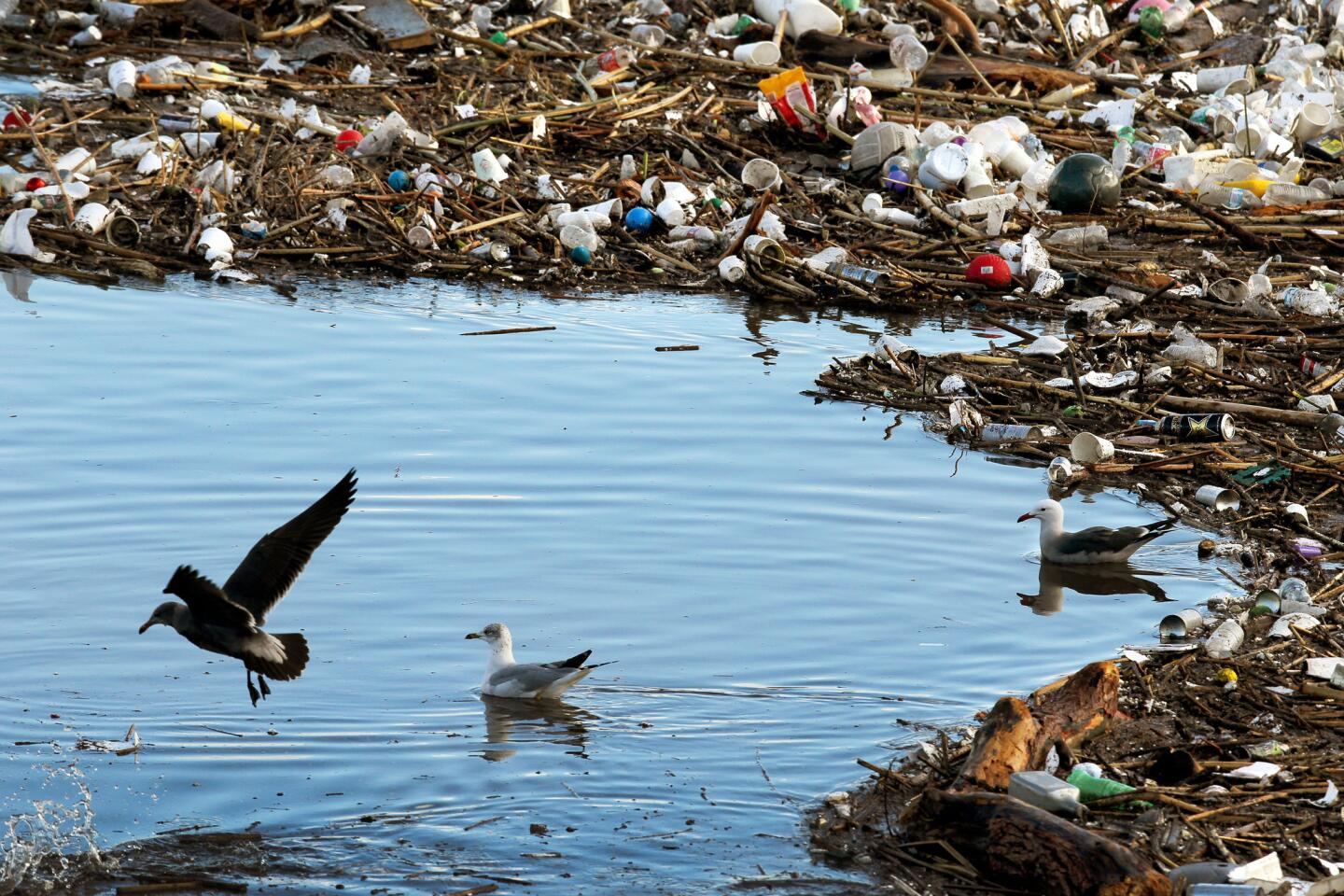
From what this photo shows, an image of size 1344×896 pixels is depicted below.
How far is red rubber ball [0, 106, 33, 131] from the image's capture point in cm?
1432

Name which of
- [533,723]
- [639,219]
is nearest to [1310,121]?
[639,219]

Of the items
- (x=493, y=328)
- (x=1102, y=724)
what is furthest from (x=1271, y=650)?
(x=493, y=328)

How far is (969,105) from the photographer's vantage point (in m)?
16.1

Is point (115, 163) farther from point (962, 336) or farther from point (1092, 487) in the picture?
point (1092, 487)

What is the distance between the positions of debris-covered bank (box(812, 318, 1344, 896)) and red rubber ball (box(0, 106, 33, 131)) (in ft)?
25.4

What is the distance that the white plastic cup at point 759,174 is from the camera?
14.1 meters

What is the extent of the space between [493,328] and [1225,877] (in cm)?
780

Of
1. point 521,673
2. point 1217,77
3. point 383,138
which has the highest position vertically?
point 1217,77

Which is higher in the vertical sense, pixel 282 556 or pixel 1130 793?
pixel 282 556

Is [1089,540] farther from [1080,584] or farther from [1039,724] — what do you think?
[1039,724]

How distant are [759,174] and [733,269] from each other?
1.66 meters

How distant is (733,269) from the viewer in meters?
12.8

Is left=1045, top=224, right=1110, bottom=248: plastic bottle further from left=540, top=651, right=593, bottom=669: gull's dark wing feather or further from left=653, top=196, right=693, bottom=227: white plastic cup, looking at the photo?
left=540, top=651, right=593, bottom=669: gull's dark wing feather

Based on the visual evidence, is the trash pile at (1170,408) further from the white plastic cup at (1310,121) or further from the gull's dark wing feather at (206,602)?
the gull's dark wing feather at (206,602)
